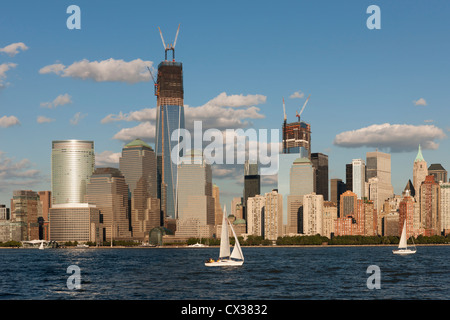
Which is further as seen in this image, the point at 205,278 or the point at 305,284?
the point at 205,278
